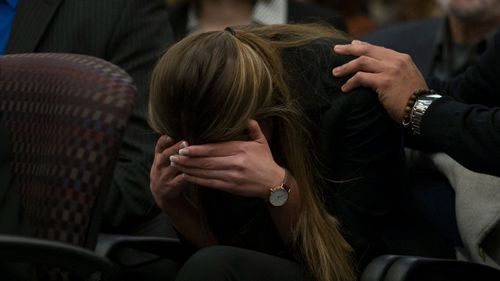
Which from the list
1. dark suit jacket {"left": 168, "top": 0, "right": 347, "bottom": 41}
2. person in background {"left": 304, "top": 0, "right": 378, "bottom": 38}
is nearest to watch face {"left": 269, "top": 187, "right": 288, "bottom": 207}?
dark suit jacket {"left": 168, "top": 0, "right": 347, "bottom": 41}

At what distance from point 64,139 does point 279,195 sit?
0.47 m

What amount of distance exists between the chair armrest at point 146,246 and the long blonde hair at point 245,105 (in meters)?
0.32

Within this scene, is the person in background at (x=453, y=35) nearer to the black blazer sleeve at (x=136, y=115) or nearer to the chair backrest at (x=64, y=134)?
the black blazer sleeve at (x=136, y=115)

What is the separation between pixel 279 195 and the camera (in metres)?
2.45

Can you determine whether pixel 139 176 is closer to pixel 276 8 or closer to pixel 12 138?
pixel 12 138

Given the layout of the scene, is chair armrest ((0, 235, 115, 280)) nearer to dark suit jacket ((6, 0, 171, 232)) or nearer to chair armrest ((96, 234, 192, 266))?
chair armrest ((96, 234, 192, 266))

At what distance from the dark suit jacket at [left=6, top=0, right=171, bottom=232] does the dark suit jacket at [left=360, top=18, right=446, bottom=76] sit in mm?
977

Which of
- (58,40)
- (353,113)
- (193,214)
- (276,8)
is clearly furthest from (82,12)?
(276,8)

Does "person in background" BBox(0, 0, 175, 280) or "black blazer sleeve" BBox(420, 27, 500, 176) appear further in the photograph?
"person in background" BBox(0, 0, 175, 280)

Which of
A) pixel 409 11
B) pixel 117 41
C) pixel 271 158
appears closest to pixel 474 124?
pixel 271 158

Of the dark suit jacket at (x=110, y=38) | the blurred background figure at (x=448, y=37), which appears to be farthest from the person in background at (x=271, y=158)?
the blurred background figure at (x=448, y=37)

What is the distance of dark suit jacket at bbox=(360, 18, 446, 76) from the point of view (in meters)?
3.97

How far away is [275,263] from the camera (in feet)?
8.14

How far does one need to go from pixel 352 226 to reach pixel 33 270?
2.31 feet
